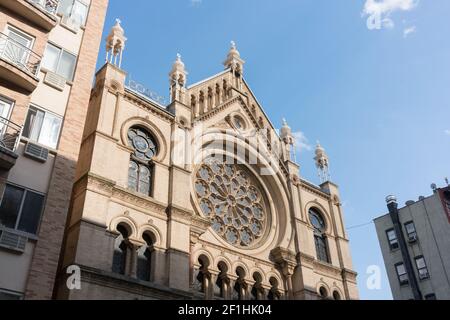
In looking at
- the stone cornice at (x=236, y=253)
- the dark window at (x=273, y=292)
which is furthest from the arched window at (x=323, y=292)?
the stone cornice at (x=236, y=253)

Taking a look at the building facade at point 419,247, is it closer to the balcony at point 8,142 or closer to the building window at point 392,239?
the building window at point 392,239

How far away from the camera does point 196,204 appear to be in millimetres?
25750

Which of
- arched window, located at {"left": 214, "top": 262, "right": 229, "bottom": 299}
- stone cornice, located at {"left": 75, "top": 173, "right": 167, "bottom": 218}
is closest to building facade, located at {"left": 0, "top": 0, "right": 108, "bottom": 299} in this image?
stone cornice, located at {"left": 75, "top": 173, "right": 167, "bottom": 218}

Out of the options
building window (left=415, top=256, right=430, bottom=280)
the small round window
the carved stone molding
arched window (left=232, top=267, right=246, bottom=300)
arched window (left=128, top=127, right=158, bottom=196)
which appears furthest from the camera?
building window (left=415, top=256, right=430, bottom=280)

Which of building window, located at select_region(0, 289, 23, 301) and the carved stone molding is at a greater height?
the carved stone molding

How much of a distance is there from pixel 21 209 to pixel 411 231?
122 ft

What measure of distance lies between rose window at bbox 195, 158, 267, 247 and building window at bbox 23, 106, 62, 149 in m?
10.5

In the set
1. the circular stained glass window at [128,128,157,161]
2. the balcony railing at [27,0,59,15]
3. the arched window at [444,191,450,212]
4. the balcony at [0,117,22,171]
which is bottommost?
the balcony at [0,117,22,171]

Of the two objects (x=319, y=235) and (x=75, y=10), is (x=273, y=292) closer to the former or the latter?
(x=319, y=235)

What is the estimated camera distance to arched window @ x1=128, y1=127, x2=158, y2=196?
23.6m

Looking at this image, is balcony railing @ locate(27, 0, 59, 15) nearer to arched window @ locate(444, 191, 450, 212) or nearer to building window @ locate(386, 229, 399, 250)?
building window @ locate(386, 229, 399, 250)

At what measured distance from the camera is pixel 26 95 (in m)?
17.3

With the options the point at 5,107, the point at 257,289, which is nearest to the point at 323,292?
the point at 257,289

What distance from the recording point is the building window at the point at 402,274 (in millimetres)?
43312
